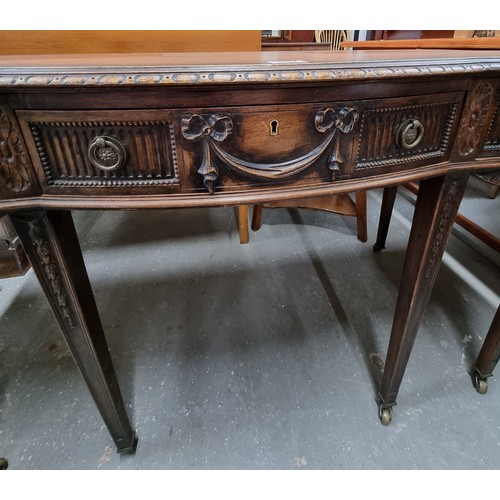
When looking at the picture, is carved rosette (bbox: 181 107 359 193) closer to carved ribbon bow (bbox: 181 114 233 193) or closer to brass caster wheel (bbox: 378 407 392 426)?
carved ribbon bow (bbox: 181 114 233 193)

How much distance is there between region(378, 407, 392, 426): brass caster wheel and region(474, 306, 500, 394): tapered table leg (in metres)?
0.29

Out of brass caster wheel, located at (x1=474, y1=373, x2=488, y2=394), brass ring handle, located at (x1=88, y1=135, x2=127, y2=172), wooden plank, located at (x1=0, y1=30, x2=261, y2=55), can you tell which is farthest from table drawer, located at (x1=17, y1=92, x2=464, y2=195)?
wooden plank, located at (x1=0, y1=30, x2=261, y2=55)

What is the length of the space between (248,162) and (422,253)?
40 cm

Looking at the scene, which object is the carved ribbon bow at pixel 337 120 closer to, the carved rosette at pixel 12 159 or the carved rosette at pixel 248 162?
the carved rosette at pixel 248 162

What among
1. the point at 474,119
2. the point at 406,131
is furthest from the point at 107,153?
the point at 474,119

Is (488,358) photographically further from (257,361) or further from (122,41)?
(122,41)

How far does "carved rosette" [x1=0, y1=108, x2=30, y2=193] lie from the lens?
0.37 m

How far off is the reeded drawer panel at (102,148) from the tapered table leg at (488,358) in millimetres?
902

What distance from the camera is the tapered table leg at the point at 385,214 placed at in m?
1.35

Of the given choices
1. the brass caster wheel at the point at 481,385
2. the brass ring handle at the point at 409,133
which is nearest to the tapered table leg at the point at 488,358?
the brass caster wheel at the point at 481,385

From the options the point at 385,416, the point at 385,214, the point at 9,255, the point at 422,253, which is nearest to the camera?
the point at 422,253

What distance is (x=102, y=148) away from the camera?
0.40 metres

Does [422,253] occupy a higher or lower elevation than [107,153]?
lower

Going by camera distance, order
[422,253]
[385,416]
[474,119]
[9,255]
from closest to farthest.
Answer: [474,119]
[422,253]
[385,416]
[9,255]
